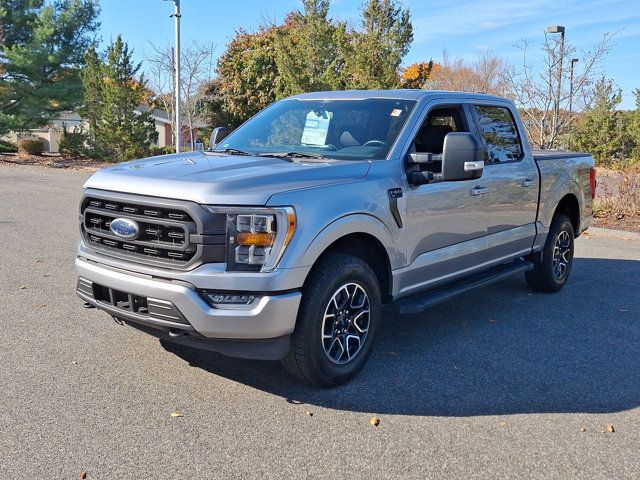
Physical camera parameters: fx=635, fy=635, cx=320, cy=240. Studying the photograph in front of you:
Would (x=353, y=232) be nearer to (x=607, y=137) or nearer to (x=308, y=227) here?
(x=308, y=227)

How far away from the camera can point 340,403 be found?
4.04m

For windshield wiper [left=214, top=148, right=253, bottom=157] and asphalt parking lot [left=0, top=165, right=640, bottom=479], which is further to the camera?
windshield wiper [left=214, top=148, right=253, bottom=157]

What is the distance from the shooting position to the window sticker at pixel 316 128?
5.05m

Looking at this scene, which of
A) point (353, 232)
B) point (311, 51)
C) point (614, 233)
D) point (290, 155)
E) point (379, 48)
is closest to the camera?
point (353, 232)

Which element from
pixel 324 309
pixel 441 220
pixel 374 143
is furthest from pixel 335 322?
pixel 374 143

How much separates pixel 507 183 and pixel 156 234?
3339 millimetres

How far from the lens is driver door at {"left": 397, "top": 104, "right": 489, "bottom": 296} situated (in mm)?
4711

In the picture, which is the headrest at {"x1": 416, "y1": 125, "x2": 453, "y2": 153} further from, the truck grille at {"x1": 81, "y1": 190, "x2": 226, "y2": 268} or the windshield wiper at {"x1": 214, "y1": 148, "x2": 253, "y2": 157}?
the truck grille at {"x1": 81, "y1": 190, "x2": 226, "y2": 268}

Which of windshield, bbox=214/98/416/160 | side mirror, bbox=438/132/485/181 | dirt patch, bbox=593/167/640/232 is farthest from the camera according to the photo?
dirt patch, bbox=593/167/640/232

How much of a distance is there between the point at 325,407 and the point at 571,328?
112 inches

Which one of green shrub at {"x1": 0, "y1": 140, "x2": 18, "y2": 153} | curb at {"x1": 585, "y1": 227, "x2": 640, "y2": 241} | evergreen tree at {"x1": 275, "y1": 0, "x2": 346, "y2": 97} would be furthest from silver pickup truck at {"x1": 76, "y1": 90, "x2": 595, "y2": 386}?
green shrub at {"x1": 0, "y1": 140, "x2": 18, "y2": 153}

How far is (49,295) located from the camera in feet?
20.3

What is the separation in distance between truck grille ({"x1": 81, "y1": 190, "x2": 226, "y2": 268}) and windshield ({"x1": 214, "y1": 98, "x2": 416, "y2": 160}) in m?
1.28

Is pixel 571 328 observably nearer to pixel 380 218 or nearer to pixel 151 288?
pixel 380 218
